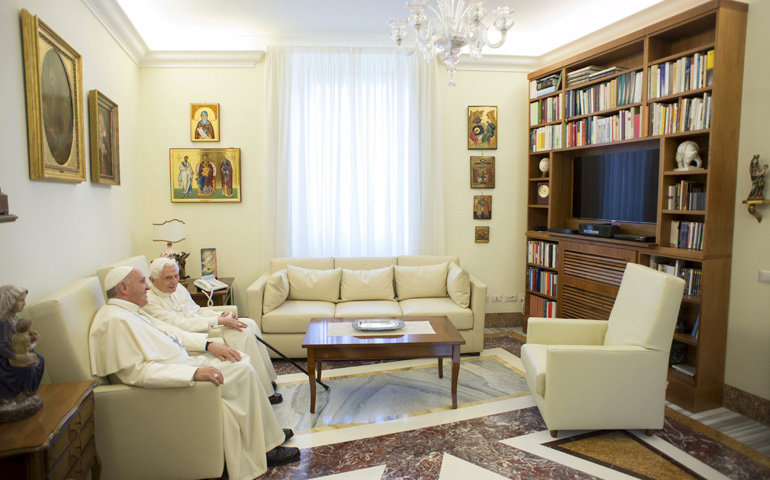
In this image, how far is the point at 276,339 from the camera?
4023mm

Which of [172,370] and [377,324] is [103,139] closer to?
[172,370]

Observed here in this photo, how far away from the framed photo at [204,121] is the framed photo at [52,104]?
1.60 meters

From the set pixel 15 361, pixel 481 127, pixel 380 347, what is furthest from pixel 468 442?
pixel 481 127

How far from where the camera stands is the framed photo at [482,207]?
5133mm

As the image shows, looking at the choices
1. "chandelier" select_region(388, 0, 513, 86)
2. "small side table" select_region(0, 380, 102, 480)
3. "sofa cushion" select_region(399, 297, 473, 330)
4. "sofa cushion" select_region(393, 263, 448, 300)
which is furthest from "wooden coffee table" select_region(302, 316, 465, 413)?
"chandelier" select_region(388, 0, 513, 86)

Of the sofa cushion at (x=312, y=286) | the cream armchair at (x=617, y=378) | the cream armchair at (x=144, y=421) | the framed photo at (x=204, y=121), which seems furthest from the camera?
the framed photo at (x=204, y=121)

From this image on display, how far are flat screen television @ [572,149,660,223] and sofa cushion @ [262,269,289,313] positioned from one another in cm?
301

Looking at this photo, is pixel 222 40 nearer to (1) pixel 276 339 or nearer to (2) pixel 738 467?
(1) pixel 276 339

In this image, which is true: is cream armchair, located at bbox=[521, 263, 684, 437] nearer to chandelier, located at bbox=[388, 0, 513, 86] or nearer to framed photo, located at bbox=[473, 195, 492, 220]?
chandelier, located at bbox=[388, 0, 513, 86]

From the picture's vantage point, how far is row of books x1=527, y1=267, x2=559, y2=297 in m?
Answer: 4.69

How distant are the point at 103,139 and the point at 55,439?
270 cm

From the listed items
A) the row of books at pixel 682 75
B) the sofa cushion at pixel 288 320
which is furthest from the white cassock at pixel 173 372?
the row of books at pixel 682 75

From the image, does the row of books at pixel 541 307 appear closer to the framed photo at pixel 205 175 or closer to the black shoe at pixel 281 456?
the black shoe at pixel 281 456

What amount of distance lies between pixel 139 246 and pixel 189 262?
51 centimetres
